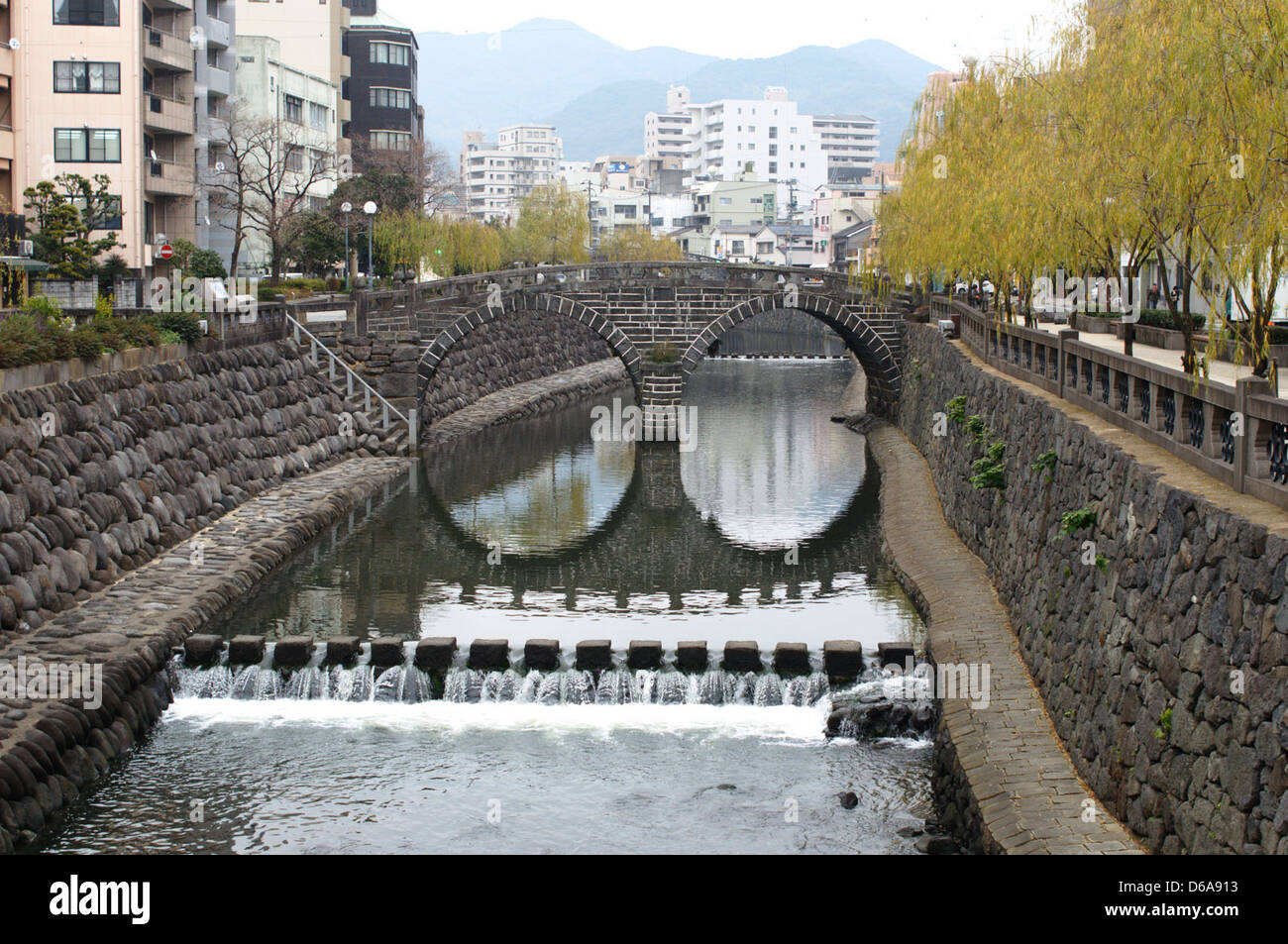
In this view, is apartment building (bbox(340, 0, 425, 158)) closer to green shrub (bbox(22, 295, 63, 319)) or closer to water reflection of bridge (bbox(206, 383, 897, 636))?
water reflection of bridge (bbox(206, 383, 897, 636))

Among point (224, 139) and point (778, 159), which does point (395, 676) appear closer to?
point (224, 139)

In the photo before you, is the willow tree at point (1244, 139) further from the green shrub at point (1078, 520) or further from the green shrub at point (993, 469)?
the green shrub at point (993, 469)

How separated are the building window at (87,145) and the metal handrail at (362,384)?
1271cm

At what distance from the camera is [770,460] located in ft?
145

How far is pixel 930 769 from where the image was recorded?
704 inches

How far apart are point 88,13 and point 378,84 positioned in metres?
42.6

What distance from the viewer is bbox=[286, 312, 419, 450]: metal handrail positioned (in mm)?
42875

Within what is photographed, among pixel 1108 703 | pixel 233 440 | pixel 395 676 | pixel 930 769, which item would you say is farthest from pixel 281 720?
pixel 233 440

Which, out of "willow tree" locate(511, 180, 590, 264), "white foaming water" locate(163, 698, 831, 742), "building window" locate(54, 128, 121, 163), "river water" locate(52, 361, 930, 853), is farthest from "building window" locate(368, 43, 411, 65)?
"white foaming water" locate(163, 698, 831, 742)

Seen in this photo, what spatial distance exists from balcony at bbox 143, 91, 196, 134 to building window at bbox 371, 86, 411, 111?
36.5m

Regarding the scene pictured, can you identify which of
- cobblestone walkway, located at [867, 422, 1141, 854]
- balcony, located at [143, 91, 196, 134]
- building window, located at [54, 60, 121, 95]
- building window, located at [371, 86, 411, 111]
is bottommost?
cobblestone walkway, located at [867, 422, 1141, 854]

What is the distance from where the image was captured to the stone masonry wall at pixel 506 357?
53.1 m

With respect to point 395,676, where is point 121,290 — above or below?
above

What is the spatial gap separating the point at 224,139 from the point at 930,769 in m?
50.6
